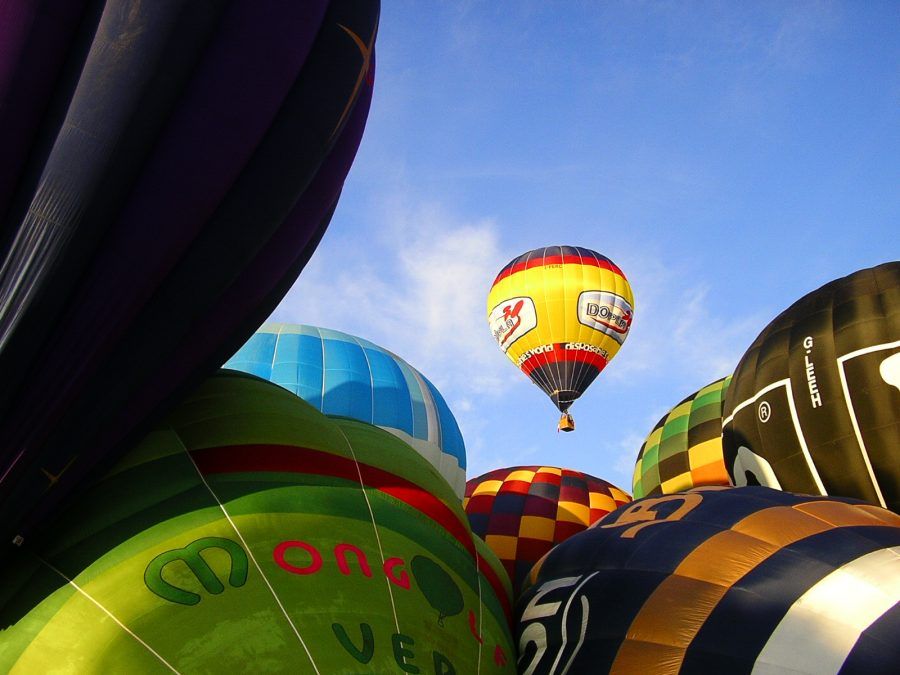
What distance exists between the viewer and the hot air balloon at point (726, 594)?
3.51 meters

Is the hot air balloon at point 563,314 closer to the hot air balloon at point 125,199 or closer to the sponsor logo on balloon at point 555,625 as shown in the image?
the sponsor logo on balloon at point 555,625

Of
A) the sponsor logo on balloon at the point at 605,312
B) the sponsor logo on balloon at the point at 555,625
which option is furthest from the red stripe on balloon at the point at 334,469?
the sponsor logo on balloon at the point at 605,312

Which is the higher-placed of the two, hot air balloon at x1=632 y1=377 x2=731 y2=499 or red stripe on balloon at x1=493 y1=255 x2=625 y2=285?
red stripe on balloon at x1=493 y1=255 x2=625 y2=285

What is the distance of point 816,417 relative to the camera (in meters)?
6.56

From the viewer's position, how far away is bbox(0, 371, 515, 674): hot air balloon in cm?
307

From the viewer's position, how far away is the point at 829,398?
651 cm

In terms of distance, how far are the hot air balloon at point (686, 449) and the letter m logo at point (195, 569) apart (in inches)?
342

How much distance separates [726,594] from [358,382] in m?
6.89

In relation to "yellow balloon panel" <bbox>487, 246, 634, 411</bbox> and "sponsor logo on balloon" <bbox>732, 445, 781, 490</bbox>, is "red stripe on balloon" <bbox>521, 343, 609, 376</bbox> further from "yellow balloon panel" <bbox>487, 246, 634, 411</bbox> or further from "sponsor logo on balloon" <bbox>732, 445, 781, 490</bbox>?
"sponsor logo on balloon" <bbox>732, 445, 781, 490</bbox>

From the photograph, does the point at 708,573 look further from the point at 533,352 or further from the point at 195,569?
the point at 533,352

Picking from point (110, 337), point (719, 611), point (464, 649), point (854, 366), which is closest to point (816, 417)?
point (854, 366)

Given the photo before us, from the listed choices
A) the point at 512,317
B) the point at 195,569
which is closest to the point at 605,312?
the point at 512,317

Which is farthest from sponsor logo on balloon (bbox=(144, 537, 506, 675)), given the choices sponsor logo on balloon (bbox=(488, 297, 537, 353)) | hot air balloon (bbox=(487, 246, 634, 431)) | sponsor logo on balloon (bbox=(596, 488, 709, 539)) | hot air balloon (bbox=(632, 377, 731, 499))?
sponsor logo on balloon (bbox=(488, 297, 537, 353))

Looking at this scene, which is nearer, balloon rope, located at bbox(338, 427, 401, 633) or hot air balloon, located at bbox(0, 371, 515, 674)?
hot air balloon, located at bbox(0, 371, 515, 674)
